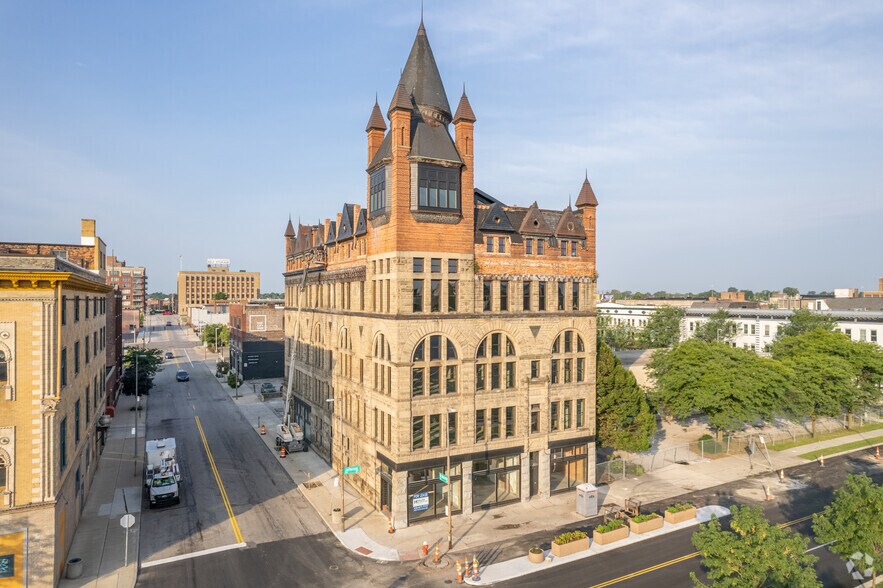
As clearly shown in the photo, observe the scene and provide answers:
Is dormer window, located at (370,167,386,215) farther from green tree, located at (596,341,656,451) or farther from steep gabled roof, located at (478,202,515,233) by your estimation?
green tree, located at (596,341,656,451)

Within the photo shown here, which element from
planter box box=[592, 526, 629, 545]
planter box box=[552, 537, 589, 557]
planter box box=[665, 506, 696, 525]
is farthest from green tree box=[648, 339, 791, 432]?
planter box box=[552, 537, 589, 557]

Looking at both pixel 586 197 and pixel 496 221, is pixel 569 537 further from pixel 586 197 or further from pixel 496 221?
pixel 586 197

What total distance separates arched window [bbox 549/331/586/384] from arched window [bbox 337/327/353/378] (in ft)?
49.4

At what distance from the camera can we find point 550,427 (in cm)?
3800

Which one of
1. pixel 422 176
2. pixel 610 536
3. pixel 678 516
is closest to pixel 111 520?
pixel 422 176

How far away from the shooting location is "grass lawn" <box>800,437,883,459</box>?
48.6m

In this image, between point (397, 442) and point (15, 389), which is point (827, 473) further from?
point (15, 389)

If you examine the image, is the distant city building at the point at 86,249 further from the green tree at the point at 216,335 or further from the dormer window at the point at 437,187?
the green tree at the point at 216,335

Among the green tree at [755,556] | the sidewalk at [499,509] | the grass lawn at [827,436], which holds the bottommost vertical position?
the grass lawn at [827,436]

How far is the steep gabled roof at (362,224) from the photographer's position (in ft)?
128

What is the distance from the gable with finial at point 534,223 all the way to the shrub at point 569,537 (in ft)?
63.5

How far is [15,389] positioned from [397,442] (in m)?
19.3

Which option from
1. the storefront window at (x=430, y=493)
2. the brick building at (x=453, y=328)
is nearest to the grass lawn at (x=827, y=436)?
the brick building at (x=453, y=328)

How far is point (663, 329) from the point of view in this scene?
11250 cm
